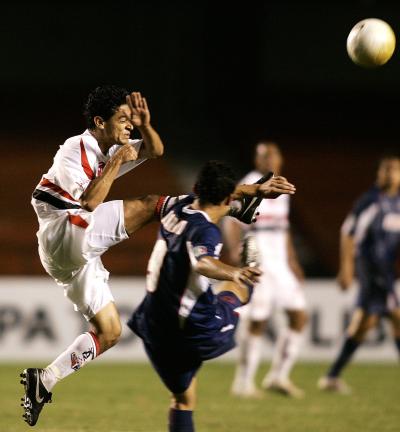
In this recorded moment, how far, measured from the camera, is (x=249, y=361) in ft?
31.0

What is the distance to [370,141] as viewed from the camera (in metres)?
19.0

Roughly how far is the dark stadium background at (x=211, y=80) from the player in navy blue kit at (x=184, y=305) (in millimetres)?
11445

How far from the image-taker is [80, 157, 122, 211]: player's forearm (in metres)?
5.92

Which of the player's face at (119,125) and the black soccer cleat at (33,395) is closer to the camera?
the black soccer cleat at (33,395)

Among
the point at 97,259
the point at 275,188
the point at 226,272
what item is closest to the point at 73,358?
the point at 97,259

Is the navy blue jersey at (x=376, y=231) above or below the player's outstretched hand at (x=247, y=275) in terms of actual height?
below

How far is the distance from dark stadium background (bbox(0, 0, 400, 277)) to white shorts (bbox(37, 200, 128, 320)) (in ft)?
36.0

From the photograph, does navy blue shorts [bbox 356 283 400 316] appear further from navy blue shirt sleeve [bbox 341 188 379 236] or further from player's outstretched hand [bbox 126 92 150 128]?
player's outstretched hand [bbox 126 92 150 128]

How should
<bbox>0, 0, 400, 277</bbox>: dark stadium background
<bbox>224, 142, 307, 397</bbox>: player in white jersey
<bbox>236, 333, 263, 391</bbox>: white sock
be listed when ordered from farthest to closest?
<bbox>0, 0, 400, 277</bbox>: dark stadium background, <bbox>224, 142, 307, 397</bbox>: player in white jersey, <bbox>236, 333, 263, 391</bbox>: white sock

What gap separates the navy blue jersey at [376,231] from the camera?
9.80 meters

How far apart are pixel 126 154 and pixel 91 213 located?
2.00 feet

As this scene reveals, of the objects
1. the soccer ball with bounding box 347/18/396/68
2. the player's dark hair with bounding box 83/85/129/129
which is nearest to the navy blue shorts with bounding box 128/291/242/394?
the player's dark hair with bounding box 83/85/129/129

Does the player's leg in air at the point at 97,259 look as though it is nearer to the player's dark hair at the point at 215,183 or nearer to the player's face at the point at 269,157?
the player's dark hair at the point at 215,183

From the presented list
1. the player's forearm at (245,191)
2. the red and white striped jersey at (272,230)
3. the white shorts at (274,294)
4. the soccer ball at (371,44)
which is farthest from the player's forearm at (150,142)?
the red and white striped jersey at (272,230)
